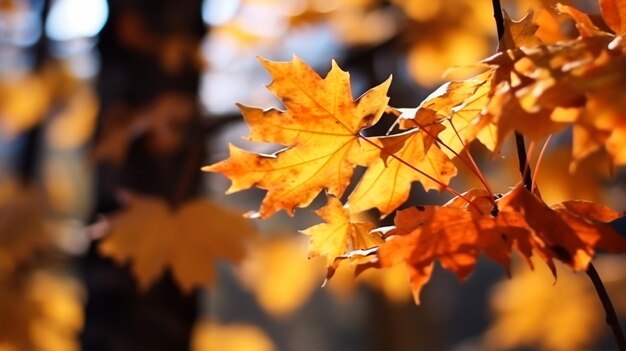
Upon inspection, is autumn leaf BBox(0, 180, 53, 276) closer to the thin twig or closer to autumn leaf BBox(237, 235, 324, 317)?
autumn leaf BBox(237, 235, 324, 317)

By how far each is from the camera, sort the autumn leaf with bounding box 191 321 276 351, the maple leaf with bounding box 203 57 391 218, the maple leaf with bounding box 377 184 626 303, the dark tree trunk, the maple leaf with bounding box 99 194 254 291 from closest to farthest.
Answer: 1. the maple leaf with bounding box 377 184 626 303
2. the maple leaf with bounding box 203 57 391 218
3. the maple leaf with bounding box 99 194 254 291
4. the dark tree trunk
5. the autumn leaf with bounding box 191 321 276 351

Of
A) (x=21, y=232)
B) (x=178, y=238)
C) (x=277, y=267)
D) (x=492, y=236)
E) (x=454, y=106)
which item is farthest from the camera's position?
(x=277, y=267)

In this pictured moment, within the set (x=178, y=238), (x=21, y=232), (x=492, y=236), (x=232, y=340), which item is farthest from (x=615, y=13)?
(x=232, y=340)

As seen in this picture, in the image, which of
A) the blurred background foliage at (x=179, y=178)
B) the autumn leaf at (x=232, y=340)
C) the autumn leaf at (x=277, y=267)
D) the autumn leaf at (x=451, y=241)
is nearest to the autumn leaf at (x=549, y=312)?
the blurred background foliage at (x=179, y=178)

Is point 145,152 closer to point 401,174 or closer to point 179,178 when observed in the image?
point 179,178

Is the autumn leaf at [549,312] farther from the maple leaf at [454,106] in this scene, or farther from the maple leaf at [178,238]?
the maple leaf at [454,106]

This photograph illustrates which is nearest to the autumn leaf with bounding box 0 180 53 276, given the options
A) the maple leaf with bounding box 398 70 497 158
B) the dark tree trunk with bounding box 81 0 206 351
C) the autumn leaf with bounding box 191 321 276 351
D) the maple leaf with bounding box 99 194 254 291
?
the dark tree trunk with bounding box 81 0 206 351
